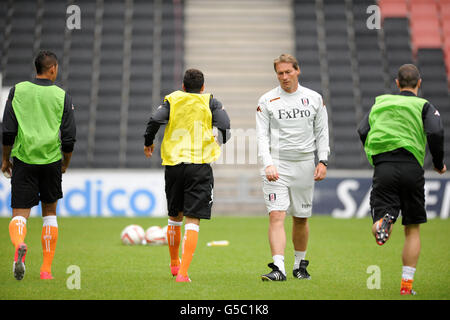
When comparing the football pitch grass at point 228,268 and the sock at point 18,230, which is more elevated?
the sock at point 18,230

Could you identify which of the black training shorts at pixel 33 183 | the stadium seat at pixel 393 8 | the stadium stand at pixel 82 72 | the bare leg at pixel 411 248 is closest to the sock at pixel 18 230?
the black training shorts at pixel 33 183

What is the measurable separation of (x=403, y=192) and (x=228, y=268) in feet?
7.74

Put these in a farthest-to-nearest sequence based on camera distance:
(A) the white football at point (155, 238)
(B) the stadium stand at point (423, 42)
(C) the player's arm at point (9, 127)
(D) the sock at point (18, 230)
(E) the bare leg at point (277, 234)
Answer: (B) the stadium stand at point (423, 42) < (A) the white football at point (155, 238) < (E) the bare leg at point (277, 234) < (C) the player's arm at point (9, 127) < (D) the sock at point (18, 230)

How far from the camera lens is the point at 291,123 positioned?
6.29 m

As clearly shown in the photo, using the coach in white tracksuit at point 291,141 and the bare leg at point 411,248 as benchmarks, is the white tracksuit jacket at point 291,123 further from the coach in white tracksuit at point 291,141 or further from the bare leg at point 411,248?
the bare leg at point 411,248

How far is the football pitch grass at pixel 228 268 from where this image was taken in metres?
5.32

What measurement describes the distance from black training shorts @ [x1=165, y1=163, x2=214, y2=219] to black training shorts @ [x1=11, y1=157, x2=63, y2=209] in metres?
0.96

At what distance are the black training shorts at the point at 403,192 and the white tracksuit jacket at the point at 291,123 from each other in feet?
3.30

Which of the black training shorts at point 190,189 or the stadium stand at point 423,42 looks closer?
the black training shorts at point 190,189

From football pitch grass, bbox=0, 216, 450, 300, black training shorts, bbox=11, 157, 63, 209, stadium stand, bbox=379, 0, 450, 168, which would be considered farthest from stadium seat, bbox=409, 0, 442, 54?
black training shorts, bbox=11, 157, 63, 209

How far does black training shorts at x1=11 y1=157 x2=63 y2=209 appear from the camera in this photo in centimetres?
590

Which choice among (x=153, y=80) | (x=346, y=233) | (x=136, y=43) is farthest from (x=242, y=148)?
(x=346, y=233)

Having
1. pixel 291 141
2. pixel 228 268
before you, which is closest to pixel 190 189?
pixel 291 141

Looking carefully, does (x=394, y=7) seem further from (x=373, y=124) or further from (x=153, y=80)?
(x=373, y=124)
